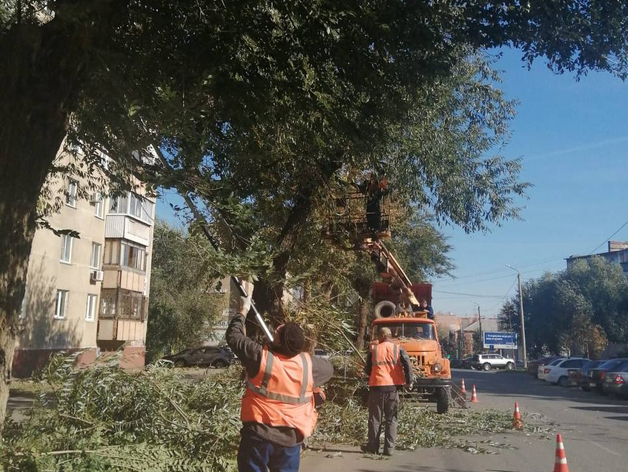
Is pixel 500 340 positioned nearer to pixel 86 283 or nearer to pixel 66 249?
pixel 86 283

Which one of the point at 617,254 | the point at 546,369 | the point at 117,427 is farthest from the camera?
the point at 617,254

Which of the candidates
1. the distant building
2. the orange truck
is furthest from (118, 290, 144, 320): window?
the distant building

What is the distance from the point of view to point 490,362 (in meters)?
60.2

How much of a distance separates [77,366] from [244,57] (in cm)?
413

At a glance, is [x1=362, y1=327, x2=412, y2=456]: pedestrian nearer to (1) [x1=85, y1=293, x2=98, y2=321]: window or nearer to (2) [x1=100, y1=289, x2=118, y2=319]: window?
(1) [x1=85, y1=293, x2=98, y2=321]: window

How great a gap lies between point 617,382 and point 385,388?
17.0 meters

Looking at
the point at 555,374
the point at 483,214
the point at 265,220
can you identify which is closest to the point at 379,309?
the point at 483,214

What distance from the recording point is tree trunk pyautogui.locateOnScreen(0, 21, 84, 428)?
18.6ft

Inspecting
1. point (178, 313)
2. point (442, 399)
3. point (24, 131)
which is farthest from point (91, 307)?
point (24, 131)

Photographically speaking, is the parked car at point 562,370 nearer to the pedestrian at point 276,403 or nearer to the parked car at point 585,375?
the parked car at point 585,375

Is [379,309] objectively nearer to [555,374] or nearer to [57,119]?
[57,119]

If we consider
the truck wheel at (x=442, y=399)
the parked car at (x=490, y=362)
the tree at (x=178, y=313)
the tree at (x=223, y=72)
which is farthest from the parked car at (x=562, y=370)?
the parked car at (x=490, y=362)

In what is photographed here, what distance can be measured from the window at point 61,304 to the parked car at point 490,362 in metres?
43.4

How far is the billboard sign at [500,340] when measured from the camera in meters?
68.1
